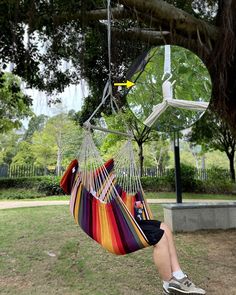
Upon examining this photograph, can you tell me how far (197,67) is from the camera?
2.54 metres

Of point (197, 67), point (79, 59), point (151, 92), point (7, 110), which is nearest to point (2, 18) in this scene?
point (79, 59)

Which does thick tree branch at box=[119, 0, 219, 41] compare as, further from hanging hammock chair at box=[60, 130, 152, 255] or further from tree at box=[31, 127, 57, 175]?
tree at box=[31, 127, 57, 175]

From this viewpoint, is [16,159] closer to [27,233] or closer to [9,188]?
[9,188]

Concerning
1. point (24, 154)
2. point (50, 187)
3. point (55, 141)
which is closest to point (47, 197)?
point (50, 187)

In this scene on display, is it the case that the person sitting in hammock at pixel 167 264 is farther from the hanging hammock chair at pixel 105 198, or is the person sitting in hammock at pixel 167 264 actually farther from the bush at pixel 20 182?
the bush at pixel 20 182

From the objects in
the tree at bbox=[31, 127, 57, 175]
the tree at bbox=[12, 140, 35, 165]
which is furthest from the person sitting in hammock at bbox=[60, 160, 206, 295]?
the tree at bbox=[12, 140, 35, 165]

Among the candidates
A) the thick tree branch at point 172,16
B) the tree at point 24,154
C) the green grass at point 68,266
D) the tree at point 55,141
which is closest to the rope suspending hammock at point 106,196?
the green grass at point 68,266

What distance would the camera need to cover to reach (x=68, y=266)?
2355 mm

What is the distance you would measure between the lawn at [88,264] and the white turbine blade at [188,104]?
1.18 m

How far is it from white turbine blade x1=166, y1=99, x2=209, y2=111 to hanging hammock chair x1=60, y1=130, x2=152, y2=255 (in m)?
0.52

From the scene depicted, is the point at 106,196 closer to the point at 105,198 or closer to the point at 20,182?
the point at 105,198

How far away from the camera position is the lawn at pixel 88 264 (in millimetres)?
1996

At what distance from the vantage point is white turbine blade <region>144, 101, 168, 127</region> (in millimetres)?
2586

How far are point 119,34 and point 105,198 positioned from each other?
5.86ft
